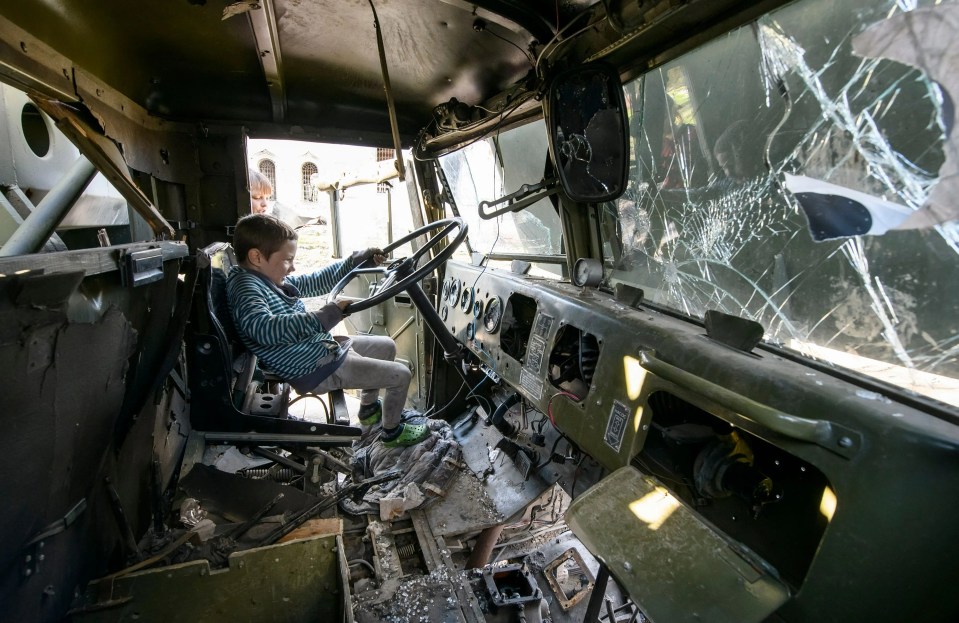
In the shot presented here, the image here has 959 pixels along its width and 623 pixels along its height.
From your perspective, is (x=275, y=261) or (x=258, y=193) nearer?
(x=275, y=261)

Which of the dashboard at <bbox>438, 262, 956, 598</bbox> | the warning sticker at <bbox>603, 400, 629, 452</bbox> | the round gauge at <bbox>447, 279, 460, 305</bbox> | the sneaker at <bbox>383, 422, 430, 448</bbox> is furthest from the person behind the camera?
the round gauge at <bbox>447, 279, 460, 305</bbox>

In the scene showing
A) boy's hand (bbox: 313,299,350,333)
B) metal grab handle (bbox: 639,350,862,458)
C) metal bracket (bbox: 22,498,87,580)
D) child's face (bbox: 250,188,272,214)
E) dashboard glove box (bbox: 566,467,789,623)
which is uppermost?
child's face (bbox: 250,188,272,214)

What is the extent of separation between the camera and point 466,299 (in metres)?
2.83

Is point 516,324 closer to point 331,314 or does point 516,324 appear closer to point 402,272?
point 402,272

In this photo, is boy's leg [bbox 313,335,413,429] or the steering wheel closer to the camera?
the steering wheel

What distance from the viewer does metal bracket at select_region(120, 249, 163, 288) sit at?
1.17 meters

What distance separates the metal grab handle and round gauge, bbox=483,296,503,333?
1.32 metres

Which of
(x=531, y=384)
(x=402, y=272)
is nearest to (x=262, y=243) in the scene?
(x=402, y=272)

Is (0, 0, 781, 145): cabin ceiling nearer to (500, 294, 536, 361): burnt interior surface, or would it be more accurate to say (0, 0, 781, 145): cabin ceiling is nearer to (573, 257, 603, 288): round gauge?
(573, 257, 603, 288): round gauge

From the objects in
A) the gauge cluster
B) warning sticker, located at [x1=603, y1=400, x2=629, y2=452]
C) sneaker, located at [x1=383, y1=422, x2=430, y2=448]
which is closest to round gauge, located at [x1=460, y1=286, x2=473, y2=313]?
the gauge cluster

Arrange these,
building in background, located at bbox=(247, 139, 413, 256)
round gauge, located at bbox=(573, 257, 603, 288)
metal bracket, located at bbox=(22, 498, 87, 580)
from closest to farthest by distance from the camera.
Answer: metal bracket, located at bbox=(22, 498, 87, 580) < round gauge, located at bbox=(573, 257, 603, 288) < building in background, located at bbox=(247, 139, 413, 256)

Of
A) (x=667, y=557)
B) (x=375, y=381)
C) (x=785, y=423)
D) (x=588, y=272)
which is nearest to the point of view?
(x=785, y=423)

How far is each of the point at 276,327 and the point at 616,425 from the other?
1.42m

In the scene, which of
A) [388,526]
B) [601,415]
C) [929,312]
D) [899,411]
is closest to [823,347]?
[929,312]
